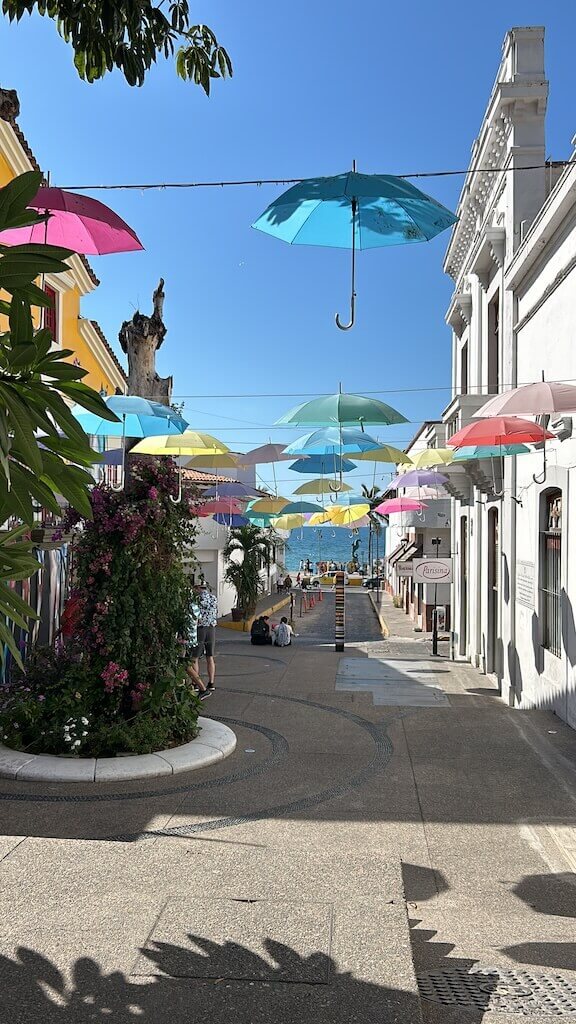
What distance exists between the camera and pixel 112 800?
23.7ft

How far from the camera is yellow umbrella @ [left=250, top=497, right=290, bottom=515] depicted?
26.4 m

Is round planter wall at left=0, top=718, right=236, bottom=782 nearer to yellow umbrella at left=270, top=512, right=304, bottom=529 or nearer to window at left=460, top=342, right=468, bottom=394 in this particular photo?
window at left=460, top=342, right=468, bottom=394

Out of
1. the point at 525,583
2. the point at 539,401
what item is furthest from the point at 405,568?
the point at 539,401

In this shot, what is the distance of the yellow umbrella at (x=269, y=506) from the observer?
26438mm

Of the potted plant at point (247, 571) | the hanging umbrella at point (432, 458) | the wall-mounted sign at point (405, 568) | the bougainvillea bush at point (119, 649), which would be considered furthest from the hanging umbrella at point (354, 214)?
the potted plant at point (247, 571)

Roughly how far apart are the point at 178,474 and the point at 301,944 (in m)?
6.13

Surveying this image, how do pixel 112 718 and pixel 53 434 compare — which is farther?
pixel 112 718

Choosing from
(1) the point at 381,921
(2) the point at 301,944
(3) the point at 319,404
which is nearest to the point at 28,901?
(2) the point at 301,944

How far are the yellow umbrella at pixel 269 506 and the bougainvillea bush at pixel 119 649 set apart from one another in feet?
56.9

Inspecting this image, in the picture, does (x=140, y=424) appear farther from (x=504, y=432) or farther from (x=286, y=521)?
(x=286, y=521)

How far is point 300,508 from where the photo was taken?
91.4ft

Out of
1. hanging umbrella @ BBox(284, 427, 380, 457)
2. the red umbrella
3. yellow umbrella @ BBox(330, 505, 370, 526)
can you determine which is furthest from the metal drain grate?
yellow umbrella @ BBox(330, 505, 370, 526)

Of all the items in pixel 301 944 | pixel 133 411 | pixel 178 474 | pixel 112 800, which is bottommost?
pixel 112 800

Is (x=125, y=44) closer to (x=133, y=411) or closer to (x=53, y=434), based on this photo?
(x=53, y=434)
